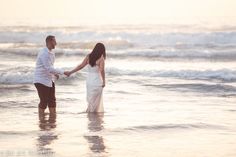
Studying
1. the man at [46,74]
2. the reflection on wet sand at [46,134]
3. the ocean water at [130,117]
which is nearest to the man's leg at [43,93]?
the man at [46,74]

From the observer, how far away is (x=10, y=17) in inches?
2881

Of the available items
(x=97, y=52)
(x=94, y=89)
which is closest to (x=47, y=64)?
(x=97, y=52)

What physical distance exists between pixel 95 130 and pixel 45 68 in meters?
1.90

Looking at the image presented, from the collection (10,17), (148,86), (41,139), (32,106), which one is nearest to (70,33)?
(10,17)

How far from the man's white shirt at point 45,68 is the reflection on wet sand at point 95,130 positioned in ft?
3.38

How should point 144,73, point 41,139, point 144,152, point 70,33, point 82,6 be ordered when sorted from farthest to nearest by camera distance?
point 82,6 < point 70,33 < point 144,73 < point 41,139 < point 144,152

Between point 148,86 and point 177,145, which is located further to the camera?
point 148,86

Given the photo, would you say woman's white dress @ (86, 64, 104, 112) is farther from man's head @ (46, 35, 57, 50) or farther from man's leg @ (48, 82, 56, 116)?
man's head @ (46, 35, 57, 50)

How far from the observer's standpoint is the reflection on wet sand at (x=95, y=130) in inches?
363

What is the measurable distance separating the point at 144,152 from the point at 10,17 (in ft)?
216

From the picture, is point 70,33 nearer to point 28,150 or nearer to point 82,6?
point 82,6

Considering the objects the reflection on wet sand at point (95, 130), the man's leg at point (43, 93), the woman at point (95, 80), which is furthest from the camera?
the woman at point (95, 80)

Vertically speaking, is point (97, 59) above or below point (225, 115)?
above

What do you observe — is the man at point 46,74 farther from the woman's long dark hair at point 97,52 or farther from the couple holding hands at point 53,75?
the woman's long dark hair at point 97,52
